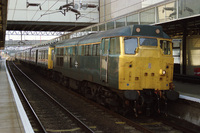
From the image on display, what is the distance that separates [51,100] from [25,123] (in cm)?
708

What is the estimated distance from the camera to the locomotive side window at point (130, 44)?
913cm

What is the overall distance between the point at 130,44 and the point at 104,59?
4.67 feet

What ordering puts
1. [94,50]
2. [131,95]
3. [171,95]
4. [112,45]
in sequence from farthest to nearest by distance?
[94,50]
[112,45]
[171,95]
[131,95]

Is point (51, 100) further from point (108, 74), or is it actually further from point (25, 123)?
point (25, 123)

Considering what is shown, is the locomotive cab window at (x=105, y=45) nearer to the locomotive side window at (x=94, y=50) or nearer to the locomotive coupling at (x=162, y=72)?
the locomotive side window at (x=94, y=50)

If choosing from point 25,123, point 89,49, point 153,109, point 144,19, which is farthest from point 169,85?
point 144,19

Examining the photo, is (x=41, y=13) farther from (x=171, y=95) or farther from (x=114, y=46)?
(x=171, y=95)

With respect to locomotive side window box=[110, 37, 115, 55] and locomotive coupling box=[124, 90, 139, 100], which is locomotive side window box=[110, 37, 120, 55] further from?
locomotive coupling box=[124, 90, 139, 100]

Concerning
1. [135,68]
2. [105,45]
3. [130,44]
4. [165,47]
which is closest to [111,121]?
[135,68]

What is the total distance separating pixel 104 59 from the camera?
10133 millimetres

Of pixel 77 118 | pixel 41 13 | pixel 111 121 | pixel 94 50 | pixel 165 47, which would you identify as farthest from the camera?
pixel 41 13

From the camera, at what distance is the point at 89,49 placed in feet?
39.1

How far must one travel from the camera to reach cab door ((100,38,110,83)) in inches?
390

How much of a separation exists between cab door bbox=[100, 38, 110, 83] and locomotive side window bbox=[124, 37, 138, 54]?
0.99 metres
